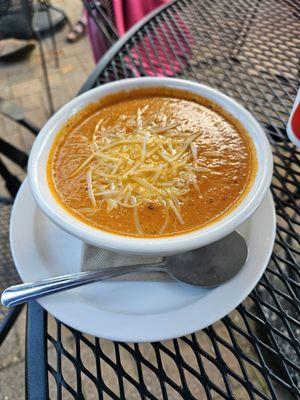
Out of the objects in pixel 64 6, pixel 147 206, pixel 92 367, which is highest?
pixel 147 206

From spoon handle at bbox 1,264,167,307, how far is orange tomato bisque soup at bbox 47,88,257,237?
0.06m

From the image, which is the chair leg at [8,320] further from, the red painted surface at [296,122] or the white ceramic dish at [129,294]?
the red painted surface at [296,122]

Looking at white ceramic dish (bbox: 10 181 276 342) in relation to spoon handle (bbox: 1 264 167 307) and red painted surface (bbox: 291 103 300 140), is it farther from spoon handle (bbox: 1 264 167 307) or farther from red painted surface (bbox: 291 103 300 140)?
red painted surface (bbox: 291 103 300 140)

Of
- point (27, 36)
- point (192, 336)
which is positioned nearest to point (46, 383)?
point (192, 336)

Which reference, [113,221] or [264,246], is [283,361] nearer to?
[264,246]

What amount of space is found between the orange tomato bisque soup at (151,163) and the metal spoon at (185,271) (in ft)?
0.17

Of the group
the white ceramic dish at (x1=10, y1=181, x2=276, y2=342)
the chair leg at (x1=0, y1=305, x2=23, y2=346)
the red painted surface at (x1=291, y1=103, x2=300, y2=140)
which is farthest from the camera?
the chair leg at (x1=0, y1=305, x2=23, y2=346)

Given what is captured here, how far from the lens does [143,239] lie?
601mm

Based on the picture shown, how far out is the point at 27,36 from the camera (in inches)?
77.3

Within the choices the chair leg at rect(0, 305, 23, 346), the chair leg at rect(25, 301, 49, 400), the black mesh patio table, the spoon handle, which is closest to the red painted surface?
the black mesh patio table

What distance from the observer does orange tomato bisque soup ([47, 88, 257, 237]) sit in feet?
2.21

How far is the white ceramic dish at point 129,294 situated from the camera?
585 millimetres

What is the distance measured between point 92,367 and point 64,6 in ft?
9.70

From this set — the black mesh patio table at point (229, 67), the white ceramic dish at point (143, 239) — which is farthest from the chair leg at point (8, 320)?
the white ceramic dish at point (143, 239)
